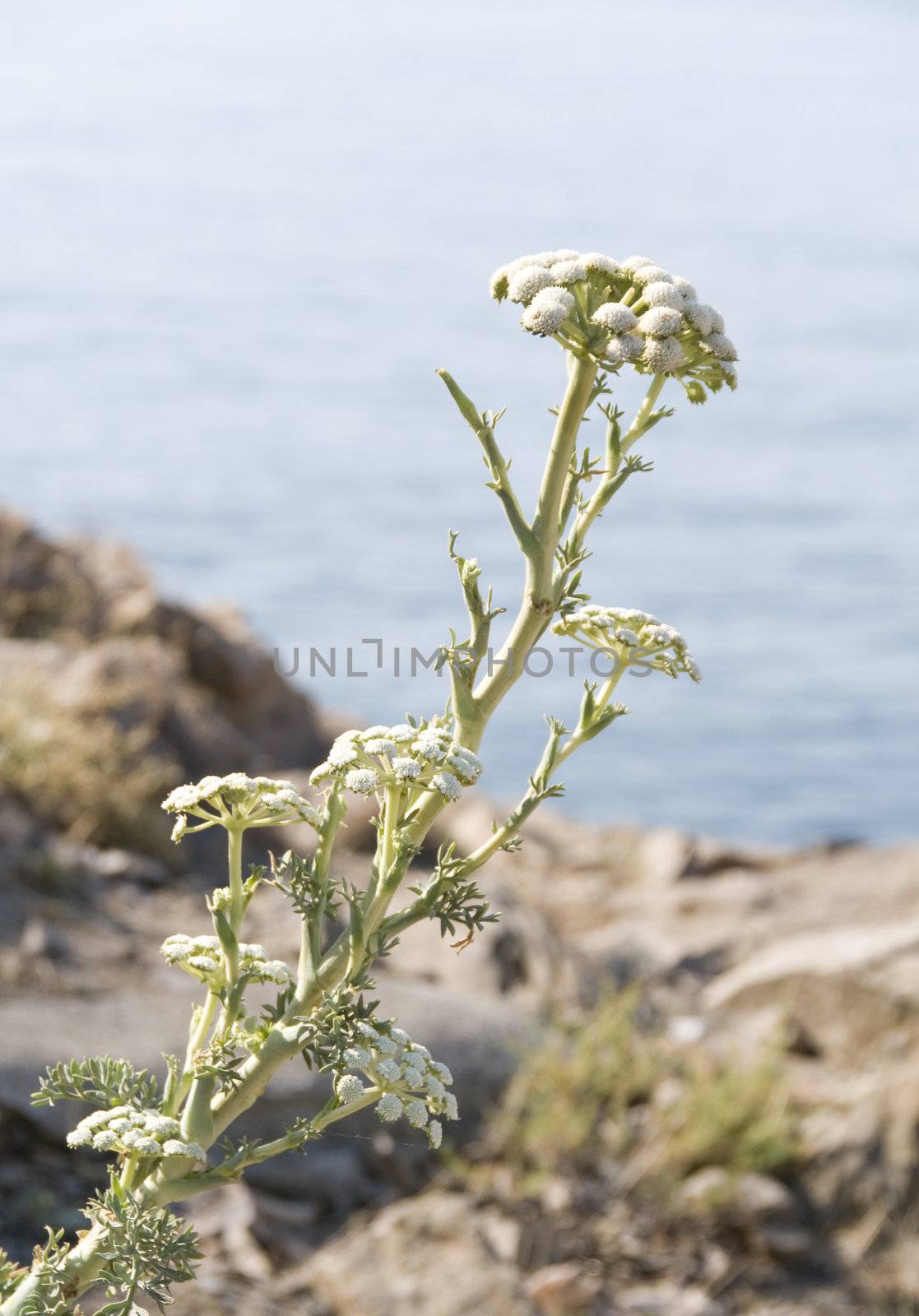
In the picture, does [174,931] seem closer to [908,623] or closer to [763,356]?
[908,623]

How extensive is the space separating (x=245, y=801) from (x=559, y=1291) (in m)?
3.41

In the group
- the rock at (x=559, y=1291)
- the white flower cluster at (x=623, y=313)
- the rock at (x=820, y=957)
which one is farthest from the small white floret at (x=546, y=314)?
the rock at (x=820, y=957)

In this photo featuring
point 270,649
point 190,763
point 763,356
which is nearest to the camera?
point 190,763

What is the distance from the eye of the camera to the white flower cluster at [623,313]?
1.80 meters

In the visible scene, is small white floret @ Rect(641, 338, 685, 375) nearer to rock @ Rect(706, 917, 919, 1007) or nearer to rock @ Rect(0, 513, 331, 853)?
rock @ Rect(706, 917, 919, 1007)

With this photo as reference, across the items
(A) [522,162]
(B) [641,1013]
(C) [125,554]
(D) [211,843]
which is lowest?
(B) [641,1013]

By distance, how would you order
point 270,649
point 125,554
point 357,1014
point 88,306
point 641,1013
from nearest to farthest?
point 357,1014, point 641,1013, point 270,649, point 125,554, point 88,306

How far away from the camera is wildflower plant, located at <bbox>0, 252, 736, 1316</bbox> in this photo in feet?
6.12

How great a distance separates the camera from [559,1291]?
479 centimetres

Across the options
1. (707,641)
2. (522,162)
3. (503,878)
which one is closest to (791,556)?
(707,641)

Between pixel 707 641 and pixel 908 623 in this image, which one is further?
pixel 908 623

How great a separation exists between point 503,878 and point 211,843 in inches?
73.8

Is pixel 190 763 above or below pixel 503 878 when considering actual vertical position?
above

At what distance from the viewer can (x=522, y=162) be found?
81875 millimetres
